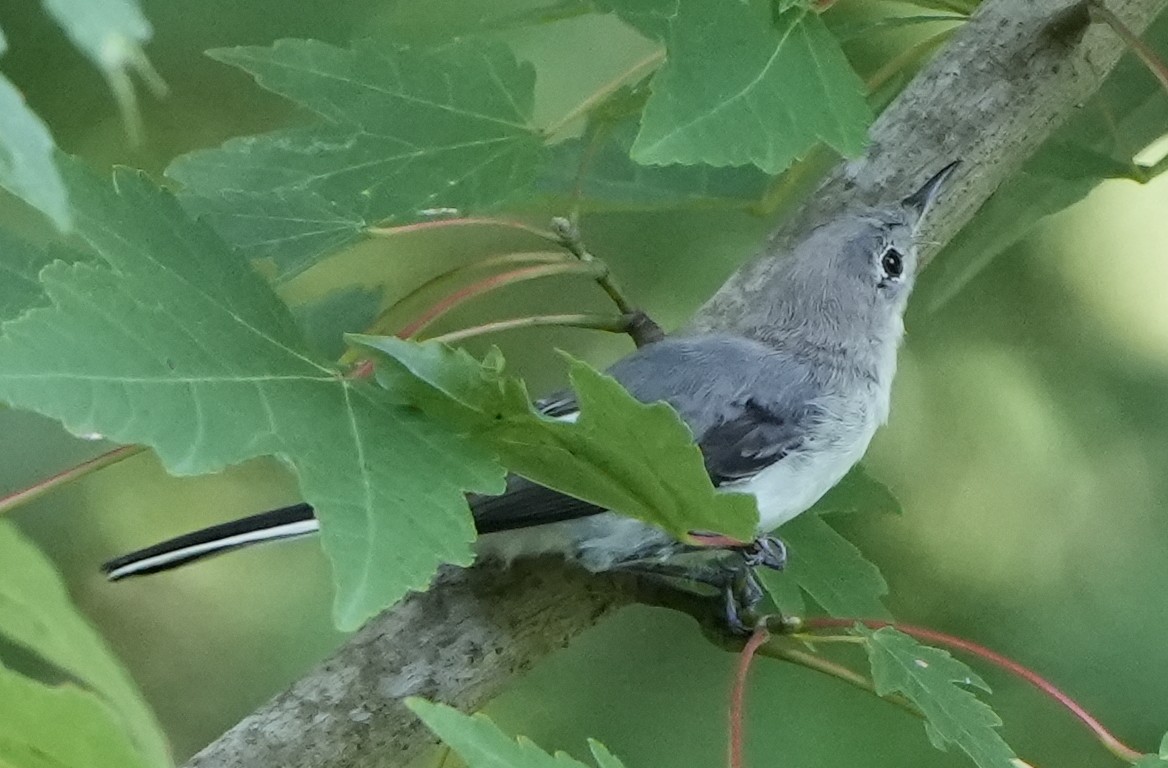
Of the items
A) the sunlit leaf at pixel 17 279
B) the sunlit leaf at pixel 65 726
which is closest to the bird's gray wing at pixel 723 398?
the sunlit leaf at pixel 17 279

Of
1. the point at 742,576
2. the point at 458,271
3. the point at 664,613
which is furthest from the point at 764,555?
the point at 664,613

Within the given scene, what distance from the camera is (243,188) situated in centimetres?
69

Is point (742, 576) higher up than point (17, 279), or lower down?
lower down

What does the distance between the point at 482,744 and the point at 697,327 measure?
466mm

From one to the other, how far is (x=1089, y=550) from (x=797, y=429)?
2.15 ft

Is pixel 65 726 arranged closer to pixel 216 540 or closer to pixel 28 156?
pixel 28 156

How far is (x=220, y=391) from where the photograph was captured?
0.50 metres

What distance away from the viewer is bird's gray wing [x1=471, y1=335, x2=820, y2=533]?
790 mm

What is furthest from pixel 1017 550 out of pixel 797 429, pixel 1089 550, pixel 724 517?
pixel 724 517

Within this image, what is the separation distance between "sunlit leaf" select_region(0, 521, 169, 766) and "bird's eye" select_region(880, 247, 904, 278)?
26.5 inches

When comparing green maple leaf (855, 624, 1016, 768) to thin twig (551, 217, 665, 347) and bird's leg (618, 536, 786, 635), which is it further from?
thin twig (551, 217, 665, 347)

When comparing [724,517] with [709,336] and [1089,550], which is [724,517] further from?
[1089,550]

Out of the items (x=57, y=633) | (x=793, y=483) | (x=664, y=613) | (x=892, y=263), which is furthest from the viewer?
(x=664, y=613)

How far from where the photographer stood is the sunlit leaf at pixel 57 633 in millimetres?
378
